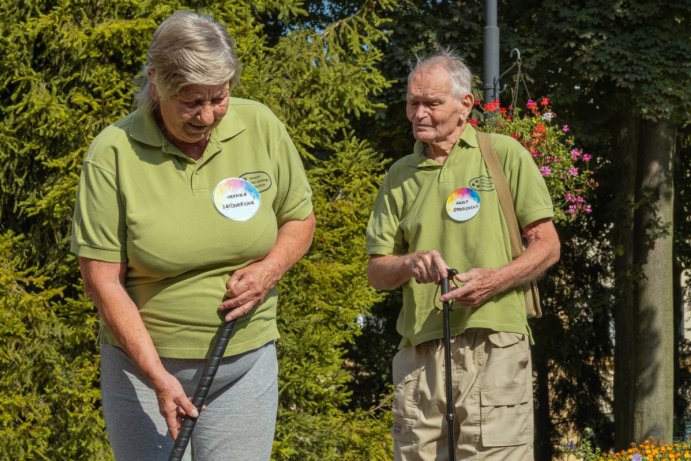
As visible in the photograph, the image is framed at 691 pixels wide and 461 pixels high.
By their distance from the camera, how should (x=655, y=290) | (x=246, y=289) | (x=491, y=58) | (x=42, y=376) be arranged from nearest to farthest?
(x=246, y=289)
(x=42, y=376)
(x=491, y=58)
(x=655, y=290)

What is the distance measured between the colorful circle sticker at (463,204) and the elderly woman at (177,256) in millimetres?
806

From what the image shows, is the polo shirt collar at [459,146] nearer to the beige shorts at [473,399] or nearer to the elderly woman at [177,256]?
the beige shorts at [473,399]

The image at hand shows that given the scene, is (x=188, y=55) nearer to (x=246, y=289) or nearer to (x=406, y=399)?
(x=246, y=289)

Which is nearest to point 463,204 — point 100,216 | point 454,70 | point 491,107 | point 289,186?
point 454,70

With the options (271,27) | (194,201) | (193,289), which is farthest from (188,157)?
(271,27)

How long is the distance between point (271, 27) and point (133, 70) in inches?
139

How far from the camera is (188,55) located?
8.23 feet

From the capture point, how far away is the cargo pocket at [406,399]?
3.39m

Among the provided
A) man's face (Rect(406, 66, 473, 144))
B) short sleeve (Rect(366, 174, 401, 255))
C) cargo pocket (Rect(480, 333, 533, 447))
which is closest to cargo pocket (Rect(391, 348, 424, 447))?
cargo pocket (Rect(480, 333, 533, 447))

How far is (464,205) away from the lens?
3324 mm

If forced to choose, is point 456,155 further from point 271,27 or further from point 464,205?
point 271,27

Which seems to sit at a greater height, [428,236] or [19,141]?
[19,141]

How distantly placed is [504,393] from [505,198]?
607mm

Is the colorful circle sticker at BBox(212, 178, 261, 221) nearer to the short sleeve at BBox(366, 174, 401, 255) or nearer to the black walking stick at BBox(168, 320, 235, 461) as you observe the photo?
the black walking stick at BBox(168, 320, 235, 461)
